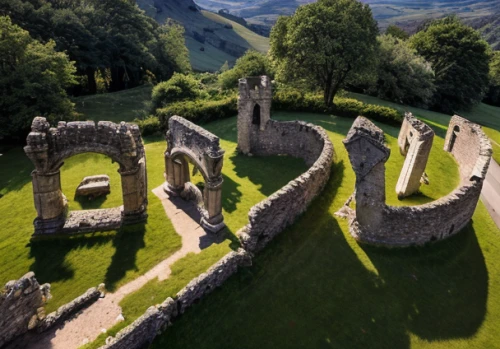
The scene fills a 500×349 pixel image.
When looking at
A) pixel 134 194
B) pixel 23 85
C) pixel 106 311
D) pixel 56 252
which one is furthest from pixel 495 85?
pixel 56 252

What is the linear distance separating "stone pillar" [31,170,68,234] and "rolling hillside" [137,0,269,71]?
87145 millimetres

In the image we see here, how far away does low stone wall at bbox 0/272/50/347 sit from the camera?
1127 cm

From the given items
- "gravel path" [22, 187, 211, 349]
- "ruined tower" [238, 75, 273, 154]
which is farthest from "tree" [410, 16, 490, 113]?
"gravel path" [22, 187, 211, 349]

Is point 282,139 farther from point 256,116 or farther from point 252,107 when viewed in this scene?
point 252,107

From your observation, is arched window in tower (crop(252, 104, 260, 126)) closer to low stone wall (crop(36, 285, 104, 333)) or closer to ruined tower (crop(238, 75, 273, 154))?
ruined tower (crop(238, 75, 273, 154))

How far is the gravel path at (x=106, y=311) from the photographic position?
12258 mm

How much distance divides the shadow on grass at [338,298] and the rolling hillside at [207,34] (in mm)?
91393

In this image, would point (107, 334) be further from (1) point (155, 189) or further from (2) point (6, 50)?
(2) point (6, 50)

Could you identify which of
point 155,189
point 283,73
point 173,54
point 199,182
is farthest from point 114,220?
point 173,54

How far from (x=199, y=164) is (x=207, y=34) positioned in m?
131

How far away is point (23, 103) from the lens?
2944 cm

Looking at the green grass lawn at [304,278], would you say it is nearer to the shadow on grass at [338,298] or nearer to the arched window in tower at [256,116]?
the shadow on grass at [338,298]

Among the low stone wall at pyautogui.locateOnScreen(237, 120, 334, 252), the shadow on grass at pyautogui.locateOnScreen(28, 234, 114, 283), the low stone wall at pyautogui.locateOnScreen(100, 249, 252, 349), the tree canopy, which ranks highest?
the tree canopy

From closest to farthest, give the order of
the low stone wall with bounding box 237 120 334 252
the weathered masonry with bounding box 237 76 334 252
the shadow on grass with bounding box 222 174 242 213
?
the low stone wall with bounding box 237 120 334 252
the weathered masonry with bounding box 237 76 334 252
the shadow on grass with bounding box 222 174 242 213
